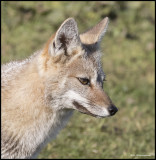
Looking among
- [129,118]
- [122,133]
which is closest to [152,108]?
[129,118]

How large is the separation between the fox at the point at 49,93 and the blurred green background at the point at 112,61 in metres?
1.61

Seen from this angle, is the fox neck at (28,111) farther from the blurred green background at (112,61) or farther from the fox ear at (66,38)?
the blurred green background at (112,61)

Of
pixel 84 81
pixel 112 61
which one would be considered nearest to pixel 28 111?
pixel 84 81

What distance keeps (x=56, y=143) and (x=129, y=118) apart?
1999 mm

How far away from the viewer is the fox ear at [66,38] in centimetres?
443

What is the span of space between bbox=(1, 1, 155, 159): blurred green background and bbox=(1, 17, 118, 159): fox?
63.5 inches

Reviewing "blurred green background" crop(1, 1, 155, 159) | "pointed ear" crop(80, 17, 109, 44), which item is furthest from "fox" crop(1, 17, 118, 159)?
"blurred green background" crop(1, 1, 155, 159)

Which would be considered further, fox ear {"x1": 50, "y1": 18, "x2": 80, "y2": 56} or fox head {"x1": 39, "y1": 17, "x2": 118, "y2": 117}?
fox head {"x1": 39, "y1": 17, "x2": 118, "y2": 117}

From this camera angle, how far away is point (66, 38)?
181 inches

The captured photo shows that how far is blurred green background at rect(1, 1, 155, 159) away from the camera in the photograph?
6.89 meters

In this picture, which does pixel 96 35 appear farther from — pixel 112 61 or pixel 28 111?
pixel 112 61

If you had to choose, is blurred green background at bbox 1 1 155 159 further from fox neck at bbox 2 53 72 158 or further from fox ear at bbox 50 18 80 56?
fox ear at bbox 50 18 80 56

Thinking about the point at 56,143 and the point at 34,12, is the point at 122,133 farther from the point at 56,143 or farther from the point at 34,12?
the point at 34,12

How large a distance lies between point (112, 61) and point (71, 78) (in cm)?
592
